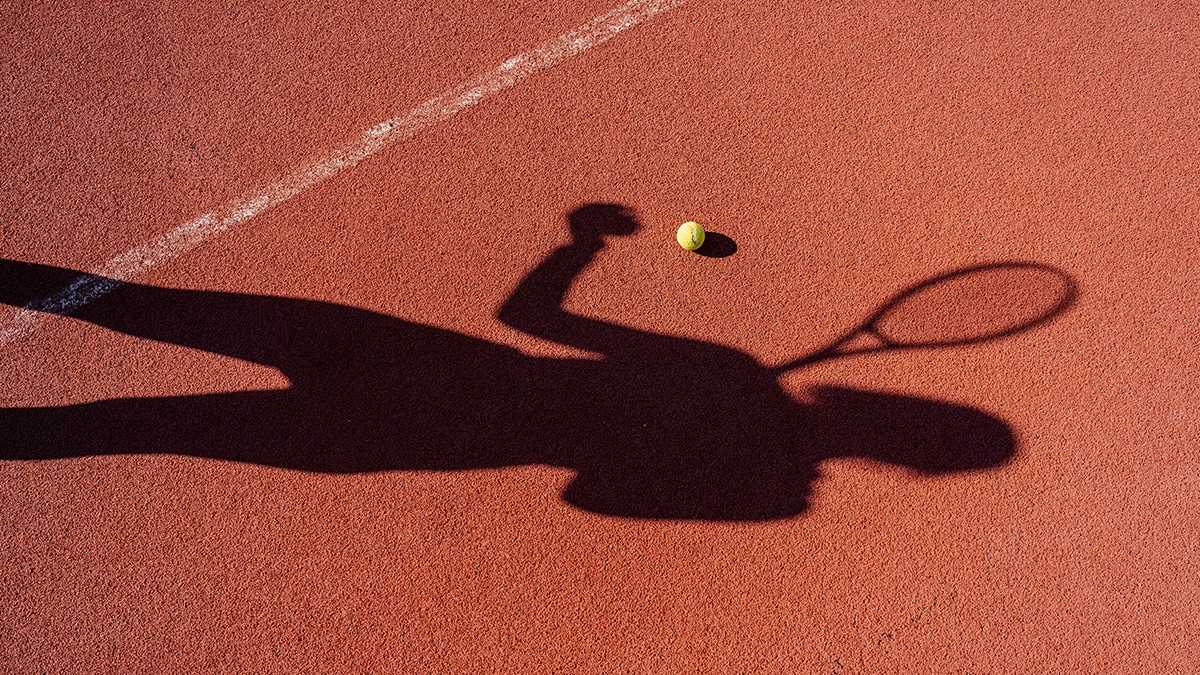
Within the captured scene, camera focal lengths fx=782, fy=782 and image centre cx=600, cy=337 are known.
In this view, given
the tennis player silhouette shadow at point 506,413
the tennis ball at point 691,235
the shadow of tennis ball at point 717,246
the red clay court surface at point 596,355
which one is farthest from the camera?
the shadow of tennis ball at point 717,246

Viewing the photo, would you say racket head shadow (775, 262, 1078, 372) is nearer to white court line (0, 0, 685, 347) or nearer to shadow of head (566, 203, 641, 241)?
shadow of head (566, 203, 641, 241)

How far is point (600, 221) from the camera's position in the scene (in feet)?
15.1

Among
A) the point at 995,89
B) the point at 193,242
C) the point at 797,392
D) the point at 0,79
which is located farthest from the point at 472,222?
the point at 995,89

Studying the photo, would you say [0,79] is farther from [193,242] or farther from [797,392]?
[797,392]

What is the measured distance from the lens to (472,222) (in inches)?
180

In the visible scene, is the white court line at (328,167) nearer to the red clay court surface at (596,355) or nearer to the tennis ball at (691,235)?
the red clay court surface at (596,355)

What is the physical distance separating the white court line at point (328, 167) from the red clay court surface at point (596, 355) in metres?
0.09

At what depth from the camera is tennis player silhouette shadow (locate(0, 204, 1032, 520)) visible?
13.0ft

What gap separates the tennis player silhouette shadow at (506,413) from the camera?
398cm

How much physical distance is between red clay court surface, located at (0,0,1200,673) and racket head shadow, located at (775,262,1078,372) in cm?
7

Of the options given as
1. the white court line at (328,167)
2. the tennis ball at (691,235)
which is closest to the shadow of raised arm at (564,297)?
the tennis ball at (691,235)

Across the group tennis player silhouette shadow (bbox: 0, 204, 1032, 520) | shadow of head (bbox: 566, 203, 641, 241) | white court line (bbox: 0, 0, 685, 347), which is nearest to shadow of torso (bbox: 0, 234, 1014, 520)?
tennis player silhouette shadow (bbox: 0, 204, 1032, 520)

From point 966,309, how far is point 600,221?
7.04 feet

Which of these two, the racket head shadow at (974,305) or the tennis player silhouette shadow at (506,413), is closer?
the tennis player silhouette shadow at (506,413)
